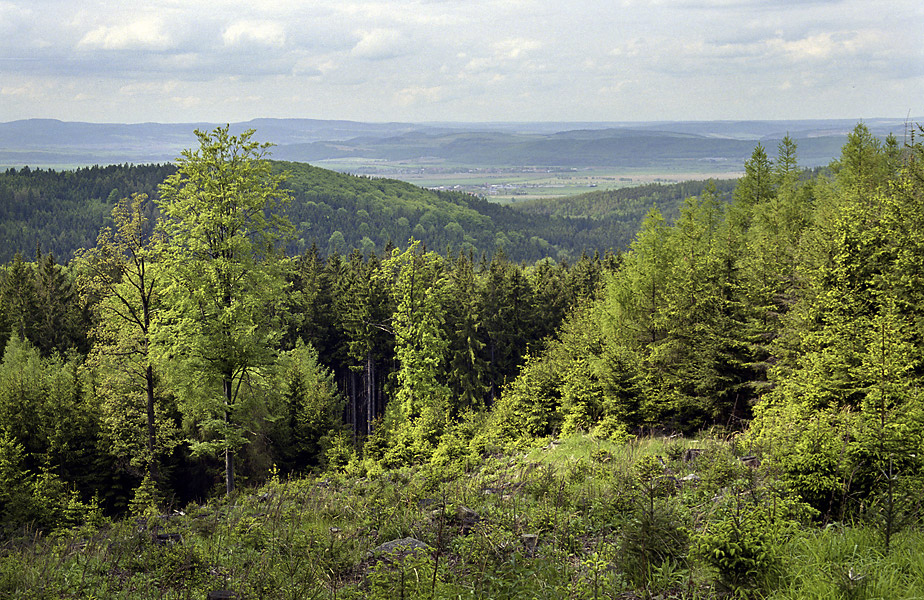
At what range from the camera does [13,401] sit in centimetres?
2883

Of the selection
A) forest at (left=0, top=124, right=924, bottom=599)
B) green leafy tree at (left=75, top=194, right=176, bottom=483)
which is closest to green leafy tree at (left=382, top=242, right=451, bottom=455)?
forest at (left=0, top=124, right=924, bottom=599)

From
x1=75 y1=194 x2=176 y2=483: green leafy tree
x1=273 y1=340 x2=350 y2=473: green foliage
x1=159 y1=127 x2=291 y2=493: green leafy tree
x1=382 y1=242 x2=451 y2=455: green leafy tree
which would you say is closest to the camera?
x1=159 y1=127 x2=291 y2=493: green leafy tree

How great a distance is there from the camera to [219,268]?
20.7 metres

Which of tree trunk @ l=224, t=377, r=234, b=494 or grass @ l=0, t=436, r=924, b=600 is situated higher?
grass @ l=0, t=436, r=924, b=600

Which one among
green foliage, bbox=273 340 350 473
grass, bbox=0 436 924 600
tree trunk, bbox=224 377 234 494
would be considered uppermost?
grass, bbox=0 436 924 600

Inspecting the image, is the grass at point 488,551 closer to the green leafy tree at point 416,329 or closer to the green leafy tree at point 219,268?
the green leafy tree at point 219,268

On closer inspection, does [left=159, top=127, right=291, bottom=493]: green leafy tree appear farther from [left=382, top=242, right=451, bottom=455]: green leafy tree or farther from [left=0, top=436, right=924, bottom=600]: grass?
[left=382, top=242, right=451, bottom=455]: green leafy tree

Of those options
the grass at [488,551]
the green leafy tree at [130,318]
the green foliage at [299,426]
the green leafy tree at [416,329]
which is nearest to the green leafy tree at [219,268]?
the green leafy tree at [130,318]

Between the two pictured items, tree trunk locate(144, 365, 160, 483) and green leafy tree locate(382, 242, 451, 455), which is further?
green leafy tree locate(382, 242, 451, 455)

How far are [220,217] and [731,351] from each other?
1856 centimetres

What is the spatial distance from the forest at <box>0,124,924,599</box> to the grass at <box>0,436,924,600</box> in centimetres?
5

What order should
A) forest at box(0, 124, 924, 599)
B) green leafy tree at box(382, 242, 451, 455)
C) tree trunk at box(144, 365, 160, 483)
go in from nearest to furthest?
forest at box(0, 124, 924, 599)
tree trunk at box(144, 365, 160, 483)
green leafy tree at box(382, 242, 451, 455)

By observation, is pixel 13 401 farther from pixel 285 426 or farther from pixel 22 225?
pixel 22 225

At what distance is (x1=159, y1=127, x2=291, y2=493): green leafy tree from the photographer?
2045cm
